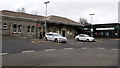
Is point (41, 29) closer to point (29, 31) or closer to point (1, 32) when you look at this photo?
point (29, 31)

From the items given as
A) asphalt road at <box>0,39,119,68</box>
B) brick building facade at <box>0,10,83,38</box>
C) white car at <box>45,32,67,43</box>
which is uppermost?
brick building facade at <box>0,10,83,38</box>

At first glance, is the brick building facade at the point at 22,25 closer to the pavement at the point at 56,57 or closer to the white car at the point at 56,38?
the white car at the point at 56,38

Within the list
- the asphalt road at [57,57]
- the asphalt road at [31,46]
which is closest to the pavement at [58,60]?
the asphalt road at [57,57]

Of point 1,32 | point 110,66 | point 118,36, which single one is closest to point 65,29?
point 118,36

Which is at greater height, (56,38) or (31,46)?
(56,38)


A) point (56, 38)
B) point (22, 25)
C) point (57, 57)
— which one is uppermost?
point (22, 25)

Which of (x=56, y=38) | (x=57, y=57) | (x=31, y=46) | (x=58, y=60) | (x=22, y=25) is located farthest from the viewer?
(x=22, y=25)

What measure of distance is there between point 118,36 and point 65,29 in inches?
680

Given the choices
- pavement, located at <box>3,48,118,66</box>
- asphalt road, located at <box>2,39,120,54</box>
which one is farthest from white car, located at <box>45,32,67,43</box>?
pavement, located at <box>3,48,118,66</box>

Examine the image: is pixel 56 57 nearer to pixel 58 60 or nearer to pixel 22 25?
pixel 58 60

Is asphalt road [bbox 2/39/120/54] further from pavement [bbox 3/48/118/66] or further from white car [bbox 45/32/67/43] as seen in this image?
pavement [bbox 3/48/118/66]

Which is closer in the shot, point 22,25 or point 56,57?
point 56,57

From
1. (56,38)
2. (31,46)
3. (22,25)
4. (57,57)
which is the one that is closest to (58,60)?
(57,57)

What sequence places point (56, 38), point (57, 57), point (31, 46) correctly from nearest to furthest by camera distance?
point (57, 57)
point (31, 46)
point (56, 38)
